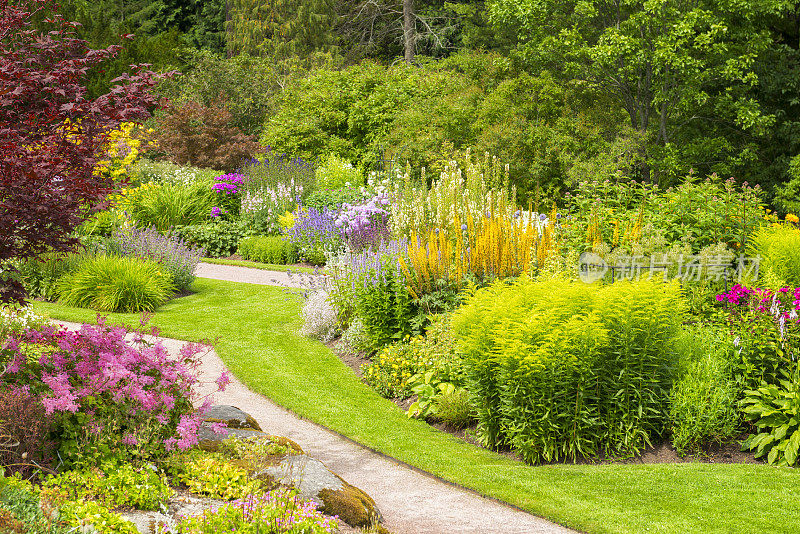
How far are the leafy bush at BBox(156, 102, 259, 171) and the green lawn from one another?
1157 cm

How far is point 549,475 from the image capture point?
5.31 meters

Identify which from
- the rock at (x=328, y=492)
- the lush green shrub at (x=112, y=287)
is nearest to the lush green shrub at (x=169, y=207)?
the lush green shrub at (x=112, y=287)

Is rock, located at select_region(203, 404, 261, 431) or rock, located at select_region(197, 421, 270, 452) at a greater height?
rock, located at select_region(197, 421, 270, 452)

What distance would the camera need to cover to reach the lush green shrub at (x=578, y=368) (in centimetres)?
567

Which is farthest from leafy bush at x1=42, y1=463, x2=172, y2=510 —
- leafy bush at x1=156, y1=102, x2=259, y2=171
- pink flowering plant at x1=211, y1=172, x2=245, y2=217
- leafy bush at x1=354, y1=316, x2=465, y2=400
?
leafy bush at x1=156, y1=102, x2=259, y2=171

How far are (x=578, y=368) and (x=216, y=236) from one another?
11.0 metres

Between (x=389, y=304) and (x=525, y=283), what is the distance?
1.94m

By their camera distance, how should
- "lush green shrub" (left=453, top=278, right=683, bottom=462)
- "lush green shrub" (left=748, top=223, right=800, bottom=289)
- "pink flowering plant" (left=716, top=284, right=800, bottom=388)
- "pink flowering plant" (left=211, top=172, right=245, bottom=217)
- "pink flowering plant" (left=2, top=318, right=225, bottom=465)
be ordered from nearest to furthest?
1. "pink flowering plant" (left=2, top=318, right=225, bottom=465)
2. "lush green shrub" (left=453, top=278, right=683, bottom=462)
3. "pink flowering plant" (left=716, top=284, right=800, bottom=388)
4. "lush green shrub" (left=748, top=223, right=800, bottom=289)
5. "pink flowering plant" (left=211, top=172, right=245, bottom=217)

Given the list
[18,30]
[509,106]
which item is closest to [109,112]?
[18,30]

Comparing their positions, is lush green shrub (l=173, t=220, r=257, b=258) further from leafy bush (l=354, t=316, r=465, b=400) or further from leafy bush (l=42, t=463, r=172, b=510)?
leafy bush (l=42, t=463, r=172, b=510)

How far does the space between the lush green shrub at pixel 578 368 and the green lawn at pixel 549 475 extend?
318 mm

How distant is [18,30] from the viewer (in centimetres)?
483

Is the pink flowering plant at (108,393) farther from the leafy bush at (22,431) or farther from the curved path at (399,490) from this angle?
the curved path at (399,490)

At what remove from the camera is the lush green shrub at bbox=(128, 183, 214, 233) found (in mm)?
15242
